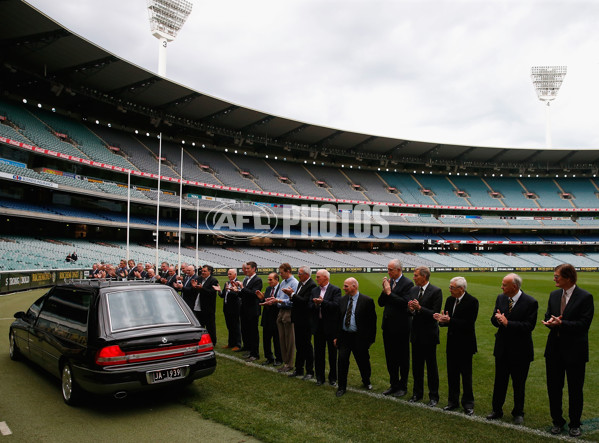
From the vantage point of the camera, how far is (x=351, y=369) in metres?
8.05

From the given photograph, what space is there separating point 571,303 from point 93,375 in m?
6.11

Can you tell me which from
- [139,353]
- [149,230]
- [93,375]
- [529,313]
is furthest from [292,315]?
[149,230]

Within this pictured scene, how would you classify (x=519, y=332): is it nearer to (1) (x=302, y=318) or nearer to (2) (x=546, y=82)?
(1) (x=302, y=318)

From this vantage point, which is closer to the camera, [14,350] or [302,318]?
[302,318]

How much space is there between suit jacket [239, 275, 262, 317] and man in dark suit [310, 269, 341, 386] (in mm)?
1765

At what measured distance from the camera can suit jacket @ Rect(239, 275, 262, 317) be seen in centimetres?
843

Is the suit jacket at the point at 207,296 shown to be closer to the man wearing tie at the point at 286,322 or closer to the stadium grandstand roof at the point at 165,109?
the man wearing tie at the point at 286,322

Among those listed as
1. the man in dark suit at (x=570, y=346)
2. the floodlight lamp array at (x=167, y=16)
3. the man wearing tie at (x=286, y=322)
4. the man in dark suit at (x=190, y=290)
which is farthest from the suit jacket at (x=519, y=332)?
the floodlight lamp array at (x=167, y=16)

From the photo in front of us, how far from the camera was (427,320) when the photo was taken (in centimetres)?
596

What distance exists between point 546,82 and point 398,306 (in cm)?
7387

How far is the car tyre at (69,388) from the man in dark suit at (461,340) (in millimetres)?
5103

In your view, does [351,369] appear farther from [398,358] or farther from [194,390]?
[194,390]

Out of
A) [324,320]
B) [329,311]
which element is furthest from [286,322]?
[329,311]

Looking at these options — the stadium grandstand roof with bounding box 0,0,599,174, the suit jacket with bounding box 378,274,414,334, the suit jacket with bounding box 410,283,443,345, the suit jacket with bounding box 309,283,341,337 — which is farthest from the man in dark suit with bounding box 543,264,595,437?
the stadium grandstand roof with bounding box 0,0,599,174
